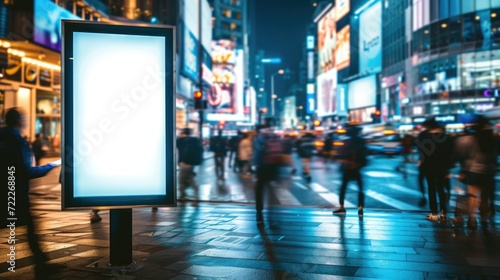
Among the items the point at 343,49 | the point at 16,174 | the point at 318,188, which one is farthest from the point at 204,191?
the point at 343,49

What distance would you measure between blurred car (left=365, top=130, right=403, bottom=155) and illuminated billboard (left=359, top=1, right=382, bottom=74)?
5261 cm

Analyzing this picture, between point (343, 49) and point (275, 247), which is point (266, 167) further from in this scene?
point (343, 49)

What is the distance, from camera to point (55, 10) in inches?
1083

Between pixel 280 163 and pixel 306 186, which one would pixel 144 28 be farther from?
pixel 306 186

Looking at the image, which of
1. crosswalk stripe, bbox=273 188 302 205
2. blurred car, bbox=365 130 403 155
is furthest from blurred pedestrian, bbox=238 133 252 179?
blurred car, bbox=365 130 403 155

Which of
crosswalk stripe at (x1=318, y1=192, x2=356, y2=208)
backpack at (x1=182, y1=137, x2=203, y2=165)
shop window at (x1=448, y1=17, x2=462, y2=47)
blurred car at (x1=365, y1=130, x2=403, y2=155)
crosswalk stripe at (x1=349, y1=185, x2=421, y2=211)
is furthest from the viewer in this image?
shop window at (x1=448, y1=17, x2=462, y2=47)

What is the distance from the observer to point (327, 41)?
4542 inches

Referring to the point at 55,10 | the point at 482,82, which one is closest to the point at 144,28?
the point at 55,10

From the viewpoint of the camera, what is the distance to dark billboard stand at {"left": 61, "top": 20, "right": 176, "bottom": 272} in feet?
15.5

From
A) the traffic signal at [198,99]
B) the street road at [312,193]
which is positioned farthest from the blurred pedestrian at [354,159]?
the traffic signal at [198,99]

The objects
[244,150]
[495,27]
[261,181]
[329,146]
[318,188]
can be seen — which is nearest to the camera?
[261,181]

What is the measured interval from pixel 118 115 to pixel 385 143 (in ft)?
91.0

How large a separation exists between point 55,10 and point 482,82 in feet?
155

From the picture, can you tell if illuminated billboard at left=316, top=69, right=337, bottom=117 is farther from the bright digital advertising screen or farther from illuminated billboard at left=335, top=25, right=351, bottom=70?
the bright digital advertising screen
